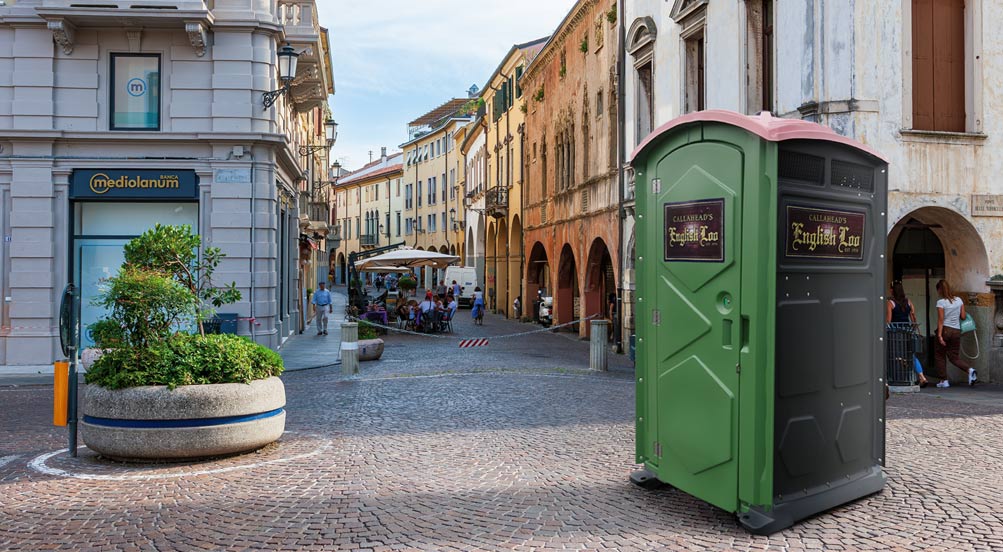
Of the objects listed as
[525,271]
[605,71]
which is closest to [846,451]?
[605,71]

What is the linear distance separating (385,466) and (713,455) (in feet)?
9.97

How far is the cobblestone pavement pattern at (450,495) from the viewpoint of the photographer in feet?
18.7

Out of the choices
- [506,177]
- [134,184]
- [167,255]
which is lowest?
[167,255]

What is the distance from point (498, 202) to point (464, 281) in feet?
20.4

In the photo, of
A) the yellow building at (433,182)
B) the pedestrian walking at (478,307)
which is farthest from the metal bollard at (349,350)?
the yellow building at (433,182)

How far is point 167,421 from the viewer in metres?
7.77

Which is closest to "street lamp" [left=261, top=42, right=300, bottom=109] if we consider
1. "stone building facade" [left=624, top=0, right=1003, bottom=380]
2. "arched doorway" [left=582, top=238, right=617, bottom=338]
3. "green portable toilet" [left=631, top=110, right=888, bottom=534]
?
"stone building facade" [left=624, top=0, right=1003, bottom=380]

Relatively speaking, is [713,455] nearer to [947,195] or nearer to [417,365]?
[947,195]

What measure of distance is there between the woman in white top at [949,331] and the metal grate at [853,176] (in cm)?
894

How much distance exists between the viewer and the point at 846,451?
20.9 feet

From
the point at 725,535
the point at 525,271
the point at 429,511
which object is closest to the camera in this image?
the point at 725,535

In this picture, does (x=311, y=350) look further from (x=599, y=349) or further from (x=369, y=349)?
(x=599, y=349)

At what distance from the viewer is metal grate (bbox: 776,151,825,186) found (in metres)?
5.71

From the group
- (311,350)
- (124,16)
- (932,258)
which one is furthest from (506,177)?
(932,258)
